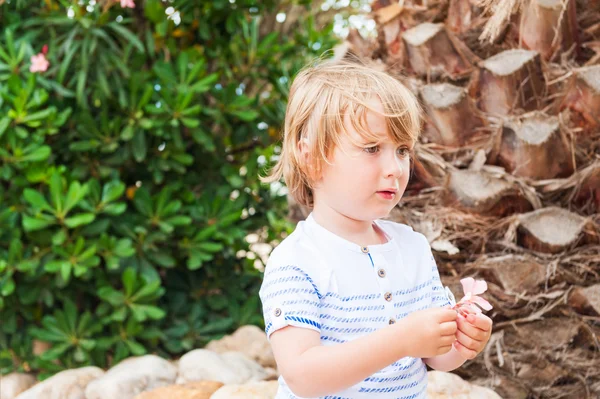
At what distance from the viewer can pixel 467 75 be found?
221 cm

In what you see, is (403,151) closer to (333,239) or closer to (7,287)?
(333,239)

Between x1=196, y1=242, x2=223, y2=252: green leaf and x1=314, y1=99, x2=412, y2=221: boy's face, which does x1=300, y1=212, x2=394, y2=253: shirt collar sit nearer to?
x1=314, y1=99, x2=412, y2=221: boy's face

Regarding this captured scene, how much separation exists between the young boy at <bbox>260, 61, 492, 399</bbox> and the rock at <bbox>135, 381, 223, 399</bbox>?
0.79m

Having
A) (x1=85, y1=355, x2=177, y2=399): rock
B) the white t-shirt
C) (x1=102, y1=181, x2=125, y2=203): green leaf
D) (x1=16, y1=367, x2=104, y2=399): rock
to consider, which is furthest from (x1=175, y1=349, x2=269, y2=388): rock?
the white t-shirt

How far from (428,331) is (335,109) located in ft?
1.33

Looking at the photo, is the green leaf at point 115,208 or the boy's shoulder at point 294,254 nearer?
the boy's shoulder at point 294,254

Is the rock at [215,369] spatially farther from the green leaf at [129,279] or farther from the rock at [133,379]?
the green leaf at [129,279]

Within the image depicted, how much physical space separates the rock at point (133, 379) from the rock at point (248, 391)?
345mm

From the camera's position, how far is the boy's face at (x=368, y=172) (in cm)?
125

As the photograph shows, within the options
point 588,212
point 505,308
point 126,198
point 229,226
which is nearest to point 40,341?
point 126,198

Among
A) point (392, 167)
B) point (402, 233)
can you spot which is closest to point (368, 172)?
point (392, 167)

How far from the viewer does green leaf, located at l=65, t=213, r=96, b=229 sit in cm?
242

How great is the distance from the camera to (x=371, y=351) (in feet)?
3.72

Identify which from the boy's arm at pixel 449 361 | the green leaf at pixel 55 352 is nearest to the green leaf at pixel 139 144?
the green leaf at pixel 55 352
